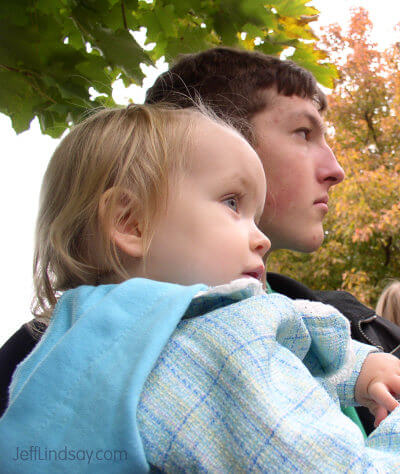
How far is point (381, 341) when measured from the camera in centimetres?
247

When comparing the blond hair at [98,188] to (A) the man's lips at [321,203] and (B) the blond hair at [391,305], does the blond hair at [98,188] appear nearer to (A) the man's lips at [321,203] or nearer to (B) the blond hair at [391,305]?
(A) the man's lips at [321,203]

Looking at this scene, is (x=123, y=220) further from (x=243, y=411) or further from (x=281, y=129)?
(x=281, y=129)

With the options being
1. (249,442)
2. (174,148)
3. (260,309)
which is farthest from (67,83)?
(249,442)

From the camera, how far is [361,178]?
10.6 meters

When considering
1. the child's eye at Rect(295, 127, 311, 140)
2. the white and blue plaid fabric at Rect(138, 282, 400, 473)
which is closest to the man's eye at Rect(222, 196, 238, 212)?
the white and blue plaid fabric at Rect(138, 282, 400, 473)

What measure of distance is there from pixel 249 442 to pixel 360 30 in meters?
13.8

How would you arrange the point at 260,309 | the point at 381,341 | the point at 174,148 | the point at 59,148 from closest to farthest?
the point at 260,309 → the point at 174,148 → the point at 59,148 → the point at 381,341

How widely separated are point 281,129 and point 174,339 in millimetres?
1542

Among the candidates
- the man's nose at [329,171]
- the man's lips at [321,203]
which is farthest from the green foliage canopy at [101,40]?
the man's lips at [321,203]

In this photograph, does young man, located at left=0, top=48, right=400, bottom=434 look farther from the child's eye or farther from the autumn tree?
the autumn tree

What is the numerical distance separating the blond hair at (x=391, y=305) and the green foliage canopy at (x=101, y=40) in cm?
329

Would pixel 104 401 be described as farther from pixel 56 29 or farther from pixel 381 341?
pixel 381 341

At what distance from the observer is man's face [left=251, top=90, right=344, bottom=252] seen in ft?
7.61

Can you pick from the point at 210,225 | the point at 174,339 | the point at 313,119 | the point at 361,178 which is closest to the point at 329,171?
the point at 313,119
